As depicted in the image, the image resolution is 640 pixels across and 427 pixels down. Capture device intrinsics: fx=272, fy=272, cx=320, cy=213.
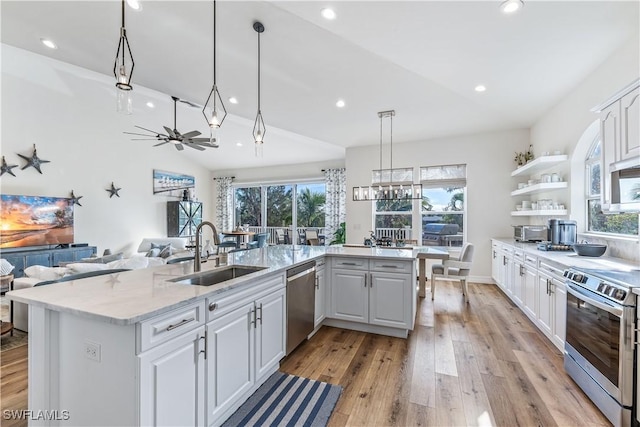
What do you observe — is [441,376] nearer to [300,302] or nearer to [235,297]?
[300,302]

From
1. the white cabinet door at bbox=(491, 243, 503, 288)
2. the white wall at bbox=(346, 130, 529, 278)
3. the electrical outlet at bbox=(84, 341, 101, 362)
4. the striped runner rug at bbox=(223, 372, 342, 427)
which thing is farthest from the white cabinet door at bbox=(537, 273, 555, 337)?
the electrical outlet at bbox=(84, 341, 101, 362)

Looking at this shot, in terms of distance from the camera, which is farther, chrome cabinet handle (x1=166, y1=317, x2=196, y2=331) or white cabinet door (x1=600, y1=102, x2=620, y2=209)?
white cabinet door (x1=600, y1=102, x2=620, y2=209)

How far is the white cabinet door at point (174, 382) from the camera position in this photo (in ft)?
4.11

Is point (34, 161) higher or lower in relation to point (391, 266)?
higher

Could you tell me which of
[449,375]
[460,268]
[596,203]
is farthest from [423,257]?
[596,203]

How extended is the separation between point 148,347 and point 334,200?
21.8 ft

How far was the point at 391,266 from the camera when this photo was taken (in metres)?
3.03

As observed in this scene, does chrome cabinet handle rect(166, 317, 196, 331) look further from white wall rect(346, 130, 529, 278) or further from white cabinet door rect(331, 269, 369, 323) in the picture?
white wall rect(346, 130, 529, 278)

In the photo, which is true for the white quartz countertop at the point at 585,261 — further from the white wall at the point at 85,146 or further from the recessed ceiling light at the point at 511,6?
the white wall at the point at 85,146

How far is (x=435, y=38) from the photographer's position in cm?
263

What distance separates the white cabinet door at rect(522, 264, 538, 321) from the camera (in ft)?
10.5

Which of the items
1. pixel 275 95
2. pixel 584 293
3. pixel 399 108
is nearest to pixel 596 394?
pixel 584 293

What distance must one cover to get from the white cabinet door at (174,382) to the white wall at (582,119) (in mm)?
3794

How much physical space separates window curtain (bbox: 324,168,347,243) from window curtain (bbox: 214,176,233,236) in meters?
3.66
